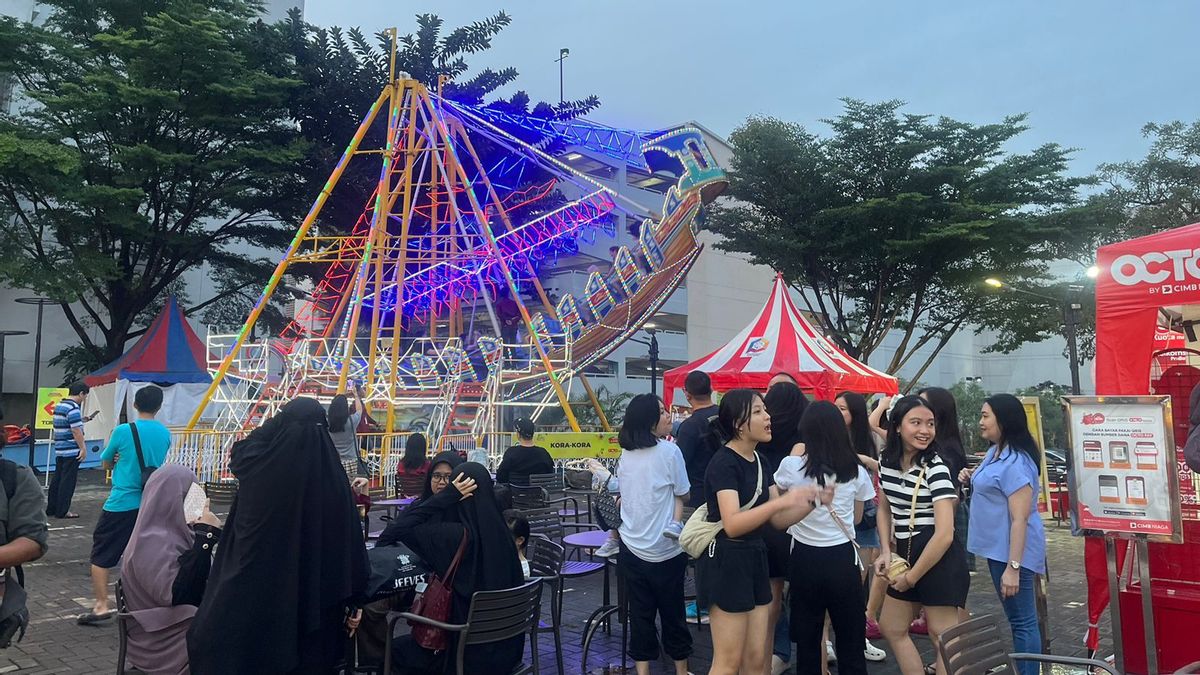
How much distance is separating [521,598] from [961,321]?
71.2 feet

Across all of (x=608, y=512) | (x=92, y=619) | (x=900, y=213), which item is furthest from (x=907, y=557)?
(x=900, y=213)

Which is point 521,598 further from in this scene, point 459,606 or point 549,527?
point 549,527

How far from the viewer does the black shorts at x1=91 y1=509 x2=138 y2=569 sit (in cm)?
625

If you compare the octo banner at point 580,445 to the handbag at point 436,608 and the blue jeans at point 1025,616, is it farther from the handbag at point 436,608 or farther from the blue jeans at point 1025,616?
the handbag at point 436,608

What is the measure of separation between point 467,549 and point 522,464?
4.84 meters

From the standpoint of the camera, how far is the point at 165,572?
4188 millimetres

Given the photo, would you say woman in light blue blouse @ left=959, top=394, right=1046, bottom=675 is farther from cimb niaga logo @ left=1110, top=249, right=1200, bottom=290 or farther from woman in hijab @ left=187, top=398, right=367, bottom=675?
woman in hijab @ left=187, top=398, right=367, bottom=675

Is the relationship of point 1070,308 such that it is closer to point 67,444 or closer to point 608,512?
point 608,512

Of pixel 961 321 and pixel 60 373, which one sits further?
pixel 60 373

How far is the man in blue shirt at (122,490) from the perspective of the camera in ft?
20.6

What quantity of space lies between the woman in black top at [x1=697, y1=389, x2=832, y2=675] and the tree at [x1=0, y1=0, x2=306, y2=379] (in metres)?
19.2

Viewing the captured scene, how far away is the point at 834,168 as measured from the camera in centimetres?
2020

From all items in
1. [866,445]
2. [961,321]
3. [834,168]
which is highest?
[834,168]

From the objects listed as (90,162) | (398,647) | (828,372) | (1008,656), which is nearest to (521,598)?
(398,647)
